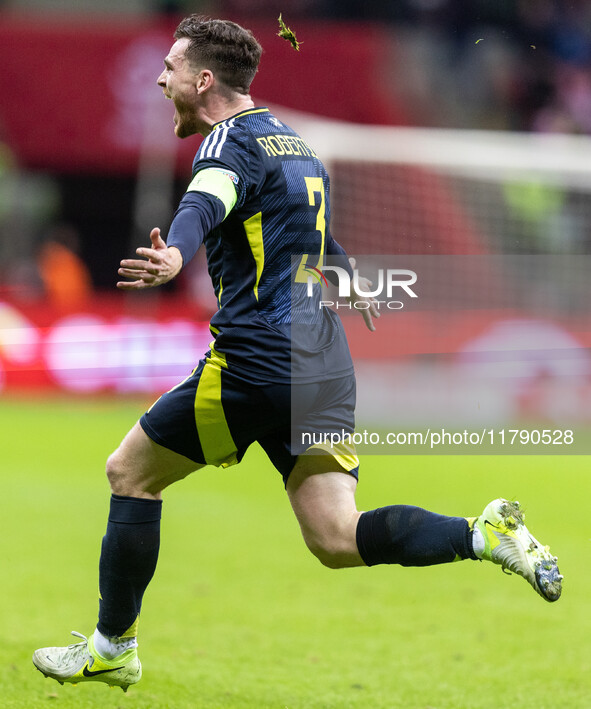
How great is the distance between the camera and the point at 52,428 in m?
12.5

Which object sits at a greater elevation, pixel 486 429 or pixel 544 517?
pixel 486 429

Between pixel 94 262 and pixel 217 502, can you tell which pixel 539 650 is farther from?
pixel 94 262

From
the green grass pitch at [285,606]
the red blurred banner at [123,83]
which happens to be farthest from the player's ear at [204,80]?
the red blurred banner at [123,83]

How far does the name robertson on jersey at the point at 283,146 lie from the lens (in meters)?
3.86

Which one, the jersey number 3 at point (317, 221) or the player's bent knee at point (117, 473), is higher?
the jersey number 3 at point (317, 221)

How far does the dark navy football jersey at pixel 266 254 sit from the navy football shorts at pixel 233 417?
0.06m

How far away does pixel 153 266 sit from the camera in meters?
3.17

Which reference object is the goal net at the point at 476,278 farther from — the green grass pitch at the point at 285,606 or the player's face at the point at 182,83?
the player's face at the point at 182,83

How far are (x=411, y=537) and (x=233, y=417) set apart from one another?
29.9 inches

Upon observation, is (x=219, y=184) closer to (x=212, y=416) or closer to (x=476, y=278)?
(x=212, y=416)

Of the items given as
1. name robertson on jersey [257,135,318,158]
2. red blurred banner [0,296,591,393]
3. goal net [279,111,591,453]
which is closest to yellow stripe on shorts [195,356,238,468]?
name robertson on jersey [257,135,318,158]

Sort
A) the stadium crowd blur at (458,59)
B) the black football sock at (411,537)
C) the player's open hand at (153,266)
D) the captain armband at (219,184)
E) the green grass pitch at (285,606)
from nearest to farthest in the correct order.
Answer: the player's open hand at (153,266) → the captain armband at (219,184) → the black football sock at (411,537) → the green grass pitch at (285,606) → the stadium crowd blur at (458,59)

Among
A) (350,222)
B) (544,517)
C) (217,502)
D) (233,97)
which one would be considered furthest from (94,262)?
(233,97)

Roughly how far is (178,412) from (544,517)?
17.9ft
